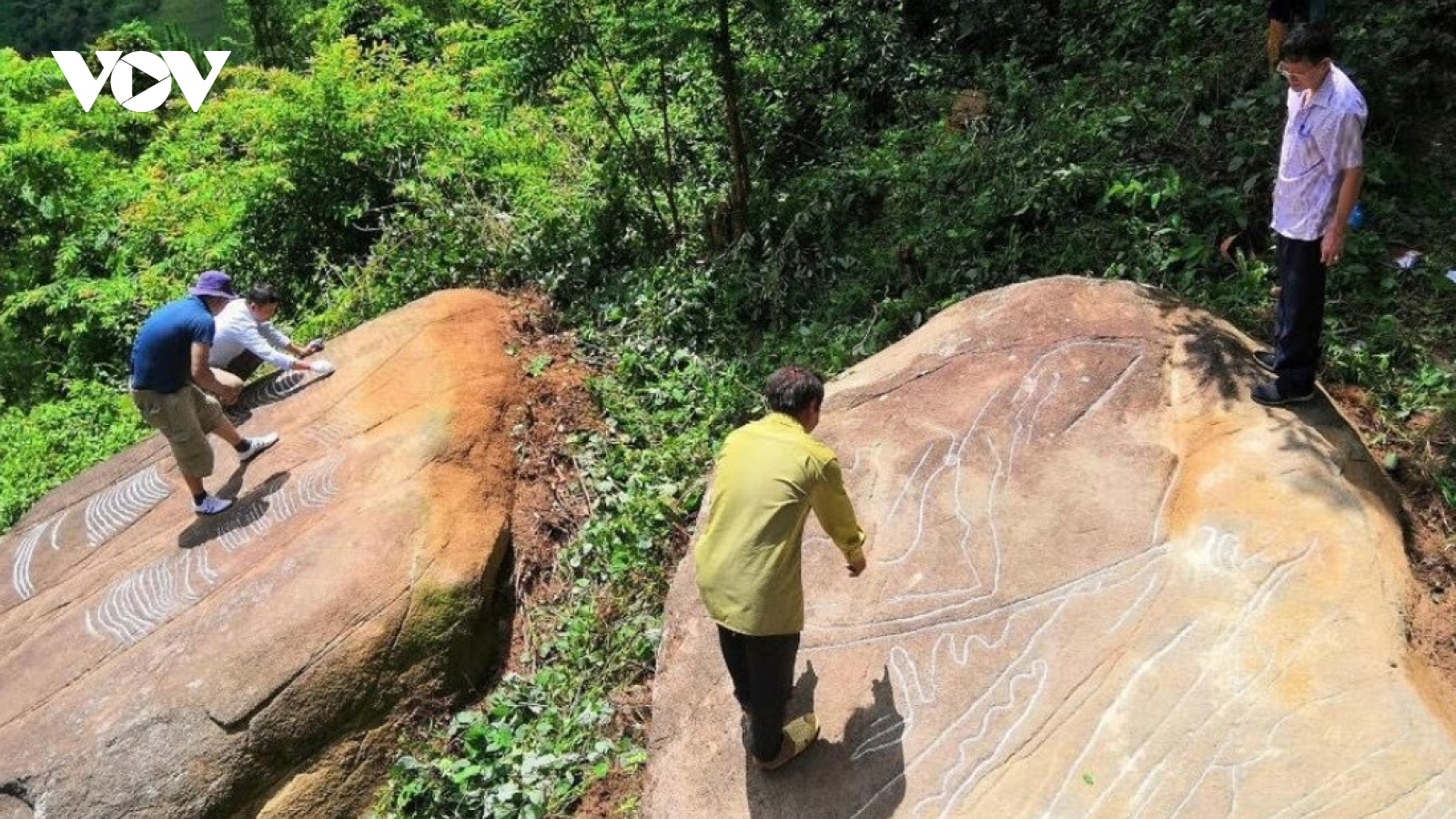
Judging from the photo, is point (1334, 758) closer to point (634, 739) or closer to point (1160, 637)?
point (1160, 637)

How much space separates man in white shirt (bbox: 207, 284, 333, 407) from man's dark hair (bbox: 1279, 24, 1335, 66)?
5.88 metres

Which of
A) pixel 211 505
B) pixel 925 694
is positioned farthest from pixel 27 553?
pixel 925 694

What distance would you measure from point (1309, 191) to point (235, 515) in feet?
19.1

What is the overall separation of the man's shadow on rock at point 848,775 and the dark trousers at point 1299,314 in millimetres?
2213

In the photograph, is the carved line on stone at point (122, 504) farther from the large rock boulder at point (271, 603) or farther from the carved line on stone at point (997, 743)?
the carved line on stone at point (997, 743)

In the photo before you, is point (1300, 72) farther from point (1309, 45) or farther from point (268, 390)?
point (268, 390)

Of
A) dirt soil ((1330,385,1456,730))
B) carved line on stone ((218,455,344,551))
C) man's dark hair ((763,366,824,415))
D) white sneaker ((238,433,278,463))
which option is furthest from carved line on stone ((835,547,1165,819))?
white sneaker ((238,433,278,463))

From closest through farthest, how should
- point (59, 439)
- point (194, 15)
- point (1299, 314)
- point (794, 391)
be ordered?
point (794, 391) < point (1299, 314) < point (59, 439) < point (194, 15)

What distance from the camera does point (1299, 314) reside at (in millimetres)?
4348

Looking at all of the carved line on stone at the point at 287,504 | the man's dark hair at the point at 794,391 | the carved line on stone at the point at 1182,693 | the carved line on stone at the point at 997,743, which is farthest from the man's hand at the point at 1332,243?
the carved line on stone at the point at 287,504

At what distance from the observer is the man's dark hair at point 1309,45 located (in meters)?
3.87

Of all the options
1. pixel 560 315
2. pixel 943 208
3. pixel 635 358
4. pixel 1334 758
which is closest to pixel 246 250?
pixel 560 315

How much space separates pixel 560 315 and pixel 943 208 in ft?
9.80

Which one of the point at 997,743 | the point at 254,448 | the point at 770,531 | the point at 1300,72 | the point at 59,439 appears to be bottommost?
the point at 997,743
